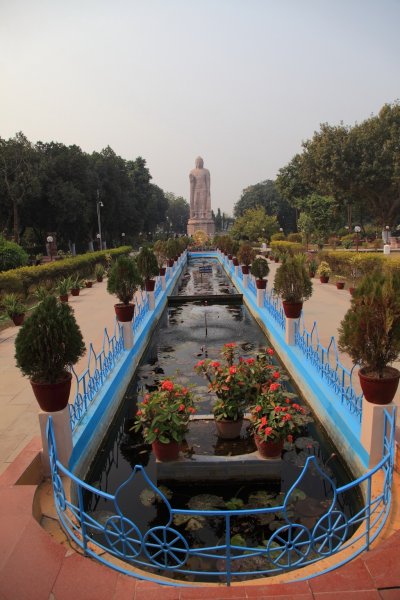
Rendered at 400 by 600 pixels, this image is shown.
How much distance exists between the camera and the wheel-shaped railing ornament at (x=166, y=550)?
3061mm

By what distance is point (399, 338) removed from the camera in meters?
4.34

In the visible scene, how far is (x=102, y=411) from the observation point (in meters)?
6.29

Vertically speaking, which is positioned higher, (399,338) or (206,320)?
(399,338)

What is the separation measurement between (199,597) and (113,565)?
0.78 meters

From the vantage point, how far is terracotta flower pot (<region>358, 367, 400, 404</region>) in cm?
430

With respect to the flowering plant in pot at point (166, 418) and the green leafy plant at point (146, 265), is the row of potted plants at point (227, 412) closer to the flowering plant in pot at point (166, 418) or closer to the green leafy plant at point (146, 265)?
the flowering plant in pot at point (166, 418)

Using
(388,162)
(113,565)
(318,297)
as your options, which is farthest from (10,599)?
(388,162)

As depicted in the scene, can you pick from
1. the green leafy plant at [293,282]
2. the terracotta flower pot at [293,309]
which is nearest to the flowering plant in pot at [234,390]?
the terracotta flower pot at [293,309]

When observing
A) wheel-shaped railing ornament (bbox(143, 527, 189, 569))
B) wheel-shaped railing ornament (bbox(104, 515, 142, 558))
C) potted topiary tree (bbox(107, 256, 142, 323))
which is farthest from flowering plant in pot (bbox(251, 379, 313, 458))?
potted topiary tree (bbox(107, 256, 142, 323))

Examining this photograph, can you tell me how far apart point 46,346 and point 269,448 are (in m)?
2.69

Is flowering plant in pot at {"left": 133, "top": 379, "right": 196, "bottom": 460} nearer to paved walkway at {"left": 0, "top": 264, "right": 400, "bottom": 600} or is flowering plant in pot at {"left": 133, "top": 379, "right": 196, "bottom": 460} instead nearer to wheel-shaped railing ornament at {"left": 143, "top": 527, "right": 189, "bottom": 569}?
wheel-shaped railing ornament at {"left": 143, "top": 527, "right": 189, "bottom": 569}

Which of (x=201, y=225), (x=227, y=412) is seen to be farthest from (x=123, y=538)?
(x=201, y=225)

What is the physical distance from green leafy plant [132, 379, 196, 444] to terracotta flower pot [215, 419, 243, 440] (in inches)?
30.8

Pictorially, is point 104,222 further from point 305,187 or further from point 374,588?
point 374,588
